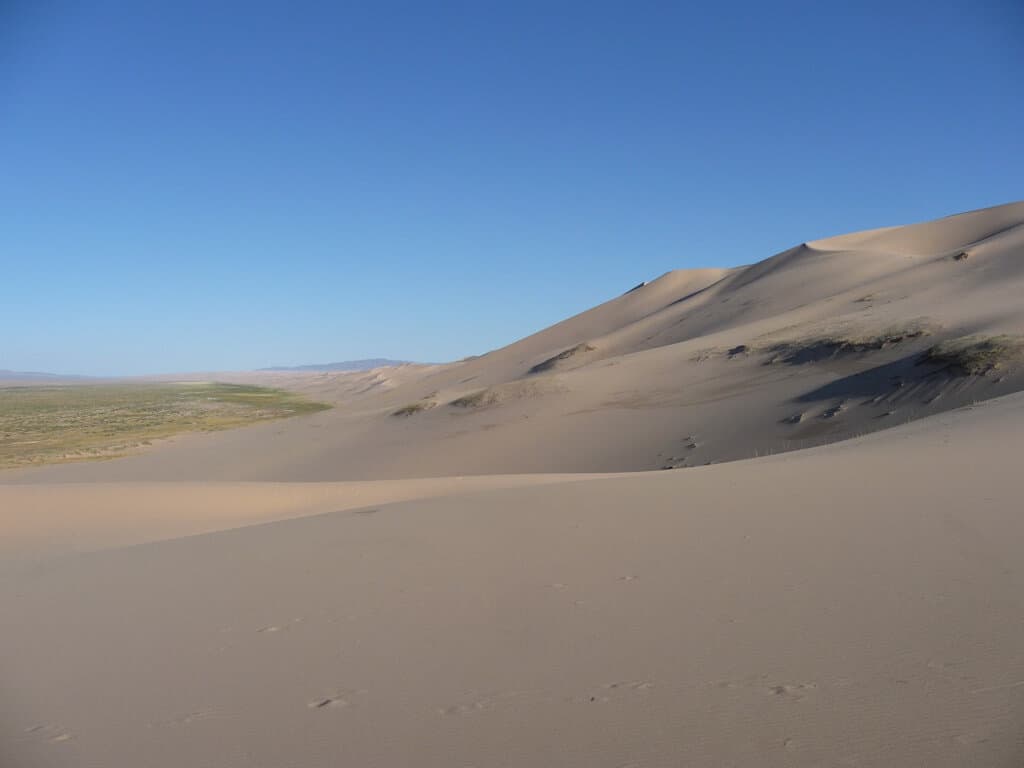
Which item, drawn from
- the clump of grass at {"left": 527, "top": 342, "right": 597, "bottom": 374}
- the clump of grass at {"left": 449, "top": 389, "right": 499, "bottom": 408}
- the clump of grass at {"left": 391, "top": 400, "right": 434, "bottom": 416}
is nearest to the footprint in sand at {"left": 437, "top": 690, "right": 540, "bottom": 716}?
the clump of grass at {"left": 449, "top": 389, "right": 499, "bottom": 408}

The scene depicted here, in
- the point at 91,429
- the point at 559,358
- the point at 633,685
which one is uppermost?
the point at 559,358

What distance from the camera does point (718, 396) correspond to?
19.2 metres

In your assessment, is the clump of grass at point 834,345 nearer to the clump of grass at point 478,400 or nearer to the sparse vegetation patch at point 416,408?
the clump of grass at point 478,400

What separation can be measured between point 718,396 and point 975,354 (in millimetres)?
6225

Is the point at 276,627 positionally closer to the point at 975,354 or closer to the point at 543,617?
the point at 543,617

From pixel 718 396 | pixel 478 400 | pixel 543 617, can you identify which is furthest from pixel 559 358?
pixel 543 617

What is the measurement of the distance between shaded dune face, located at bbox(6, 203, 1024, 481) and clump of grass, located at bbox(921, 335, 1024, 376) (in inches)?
2.7

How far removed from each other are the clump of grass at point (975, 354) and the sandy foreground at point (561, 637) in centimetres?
808

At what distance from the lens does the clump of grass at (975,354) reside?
14281 mm

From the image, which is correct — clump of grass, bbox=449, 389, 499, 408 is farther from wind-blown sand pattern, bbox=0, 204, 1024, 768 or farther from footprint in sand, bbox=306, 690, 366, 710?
footprint in sand, bbox=306, 690, 366, 710

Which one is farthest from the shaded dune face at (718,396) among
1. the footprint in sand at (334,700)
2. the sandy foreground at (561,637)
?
the footprint in sand at (334,700)

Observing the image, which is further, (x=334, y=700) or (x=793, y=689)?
(x=334, y=700)

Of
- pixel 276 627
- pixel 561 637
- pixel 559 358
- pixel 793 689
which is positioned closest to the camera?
pixel 793 689

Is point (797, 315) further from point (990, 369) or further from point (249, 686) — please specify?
point (249, 686)
